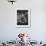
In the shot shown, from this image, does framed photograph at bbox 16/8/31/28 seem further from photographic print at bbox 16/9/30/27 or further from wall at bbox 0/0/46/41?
wall at bbox 0/0/46/41

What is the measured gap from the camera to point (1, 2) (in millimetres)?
4977

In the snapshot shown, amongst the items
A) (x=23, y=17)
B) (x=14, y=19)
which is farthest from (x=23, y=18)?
(x=14, y=19)

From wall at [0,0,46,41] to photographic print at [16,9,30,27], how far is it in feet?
0.48

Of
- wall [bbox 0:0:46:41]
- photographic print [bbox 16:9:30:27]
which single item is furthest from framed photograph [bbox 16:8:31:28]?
wall [bbox 0:0:46:41]

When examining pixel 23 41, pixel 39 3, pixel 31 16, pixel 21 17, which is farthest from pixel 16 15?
pixel 23 41

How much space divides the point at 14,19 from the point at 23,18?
0.33m

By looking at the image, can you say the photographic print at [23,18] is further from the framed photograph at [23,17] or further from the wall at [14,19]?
the wall at [14,19]

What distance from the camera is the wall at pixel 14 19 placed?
499 centimetres

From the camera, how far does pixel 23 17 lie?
505 centimetres

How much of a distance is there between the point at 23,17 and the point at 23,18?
1.4 inches

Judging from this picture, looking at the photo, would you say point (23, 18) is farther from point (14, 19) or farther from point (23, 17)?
point (14, 19)

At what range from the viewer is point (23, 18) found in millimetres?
5047

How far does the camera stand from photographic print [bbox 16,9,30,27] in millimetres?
5004

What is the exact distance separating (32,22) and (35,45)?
47.8 inches
